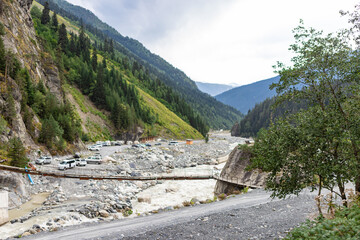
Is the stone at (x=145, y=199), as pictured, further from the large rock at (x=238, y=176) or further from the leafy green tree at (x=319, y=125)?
the leafy green tree at (x=319, y=125)

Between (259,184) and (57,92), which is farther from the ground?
(57,92)

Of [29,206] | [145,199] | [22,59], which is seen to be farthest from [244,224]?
[22,59]

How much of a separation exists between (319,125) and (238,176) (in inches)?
811

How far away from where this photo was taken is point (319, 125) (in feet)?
23.3

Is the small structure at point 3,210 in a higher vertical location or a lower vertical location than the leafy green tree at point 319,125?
lower

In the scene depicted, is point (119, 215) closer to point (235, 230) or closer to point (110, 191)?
point (110, 191)

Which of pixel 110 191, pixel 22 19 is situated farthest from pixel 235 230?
pixel 22 19

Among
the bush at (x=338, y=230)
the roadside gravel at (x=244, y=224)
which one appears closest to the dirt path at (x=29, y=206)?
the roadside gravel at (x=244, y=224)

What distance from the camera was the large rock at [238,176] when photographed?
25328 mm

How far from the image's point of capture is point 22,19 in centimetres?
5500

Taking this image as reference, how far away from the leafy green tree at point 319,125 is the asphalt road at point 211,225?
5151 mm

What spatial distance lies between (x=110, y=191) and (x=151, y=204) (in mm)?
6102

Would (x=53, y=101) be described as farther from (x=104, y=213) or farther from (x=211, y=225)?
(x=211, y=225)

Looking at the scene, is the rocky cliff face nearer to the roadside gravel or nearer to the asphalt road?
the asphalt road
